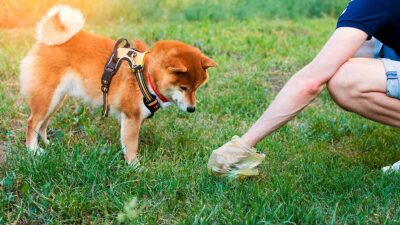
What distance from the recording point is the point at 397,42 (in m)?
3.11

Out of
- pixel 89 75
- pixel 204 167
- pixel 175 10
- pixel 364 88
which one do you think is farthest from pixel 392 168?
pixel 175 10

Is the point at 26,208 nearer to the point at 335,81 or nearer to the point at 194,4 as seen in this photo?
the point at 335,81

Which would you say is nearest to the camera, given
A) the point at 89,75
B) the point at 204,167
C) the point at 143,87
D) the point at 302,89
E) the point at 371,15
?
the point at 371,15

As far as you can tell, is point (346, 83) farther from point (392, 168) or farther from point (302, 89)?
point (392, 168)

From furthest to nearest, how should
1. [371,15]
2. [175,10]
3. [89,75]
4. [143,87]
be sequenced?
1. [175,10]
2. [89,75]
3. [143,87]
4. [371,15]

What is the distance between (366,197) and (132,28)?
15.1 ft

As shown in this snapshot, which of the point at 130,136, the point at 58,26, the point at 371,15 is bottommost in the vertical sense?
the point at 130,136

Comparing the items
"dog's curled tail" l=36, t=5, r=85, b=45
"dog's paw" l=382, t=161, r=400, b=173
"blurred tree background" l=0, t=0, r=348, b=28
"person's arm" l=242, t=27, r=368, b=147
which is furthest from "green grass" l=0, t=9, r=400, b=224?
"blurred tree background" l=0, t=0, r=348, b=28

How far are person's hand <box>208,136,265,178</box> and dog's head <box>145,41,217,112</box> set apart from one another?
593 millimetres

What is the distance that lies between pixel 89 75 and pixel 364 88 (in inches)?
70.8

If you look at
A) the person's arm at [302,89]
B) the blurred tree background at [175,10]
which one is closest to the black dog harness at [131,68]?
the person's arm at [302,89]

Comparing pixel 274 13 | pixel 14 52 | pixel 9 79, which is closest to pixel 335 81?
pixel 9 79

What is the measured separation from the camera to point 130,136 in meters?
3.49

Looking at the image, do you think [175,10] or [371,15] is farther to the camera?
[175,10]
